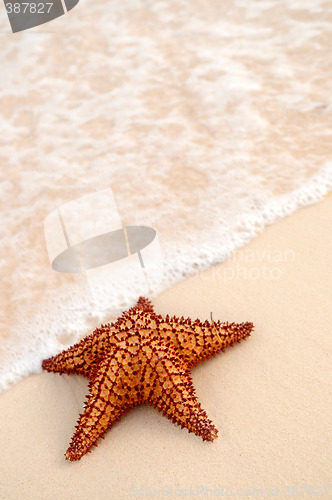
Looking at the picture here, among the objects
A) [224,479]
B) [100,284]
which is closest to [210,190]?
[100,284]

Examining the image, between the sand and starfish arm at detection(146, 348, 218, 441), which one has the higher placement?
starfish arm at detection(146, 348, 218, 441)

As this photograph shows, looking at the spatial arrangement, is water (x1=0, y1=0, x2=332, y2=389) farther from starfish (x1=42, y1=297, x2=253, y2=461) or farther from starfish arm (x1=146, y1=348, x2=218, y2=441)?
starfish arm (x1=146, y1=348, x2=218, y2=441)

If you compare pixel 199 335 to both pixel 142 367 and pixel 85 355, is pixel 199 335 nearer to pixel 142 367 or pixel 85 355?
pixel 142 367

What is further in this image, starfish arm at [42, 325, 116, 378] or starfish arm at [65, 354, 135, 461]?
starfish arm at [42, 325, 116, 378]

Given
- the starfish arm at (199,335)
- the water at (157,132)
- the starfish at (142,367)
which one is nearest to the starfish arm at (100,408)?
the starfish at (142,367)

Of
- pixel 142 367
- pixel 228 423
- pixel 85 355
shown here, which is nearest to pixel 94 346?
pixel 85 355

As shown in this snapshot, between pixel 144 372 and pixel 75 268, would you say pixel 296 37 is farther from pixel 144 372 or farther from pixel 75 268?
pixel 144 372

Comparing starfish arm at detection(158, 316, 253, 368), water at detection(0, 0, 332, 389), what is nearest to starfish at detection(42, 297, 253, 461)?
starfish arm at detection(158, 316, 253, 368)
